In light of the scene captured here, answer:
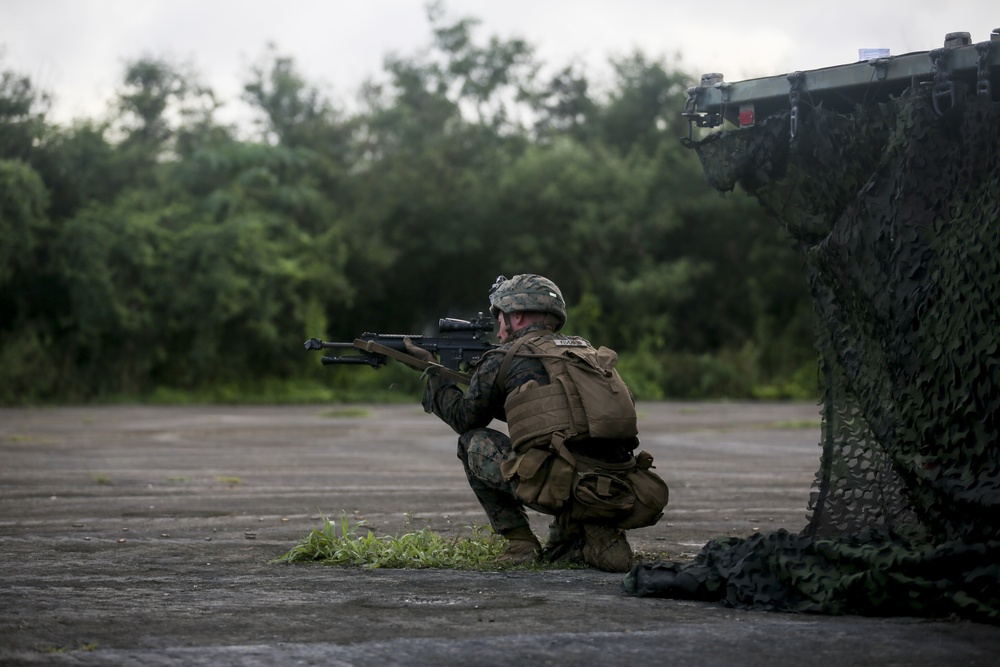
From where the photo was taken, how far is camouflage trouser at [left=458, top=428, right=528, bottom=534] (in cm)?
740

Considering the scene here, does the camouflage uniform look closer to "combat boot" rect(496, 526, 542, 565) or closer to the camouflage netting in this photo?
"combat boot" rect(496, 526, 542, 565)

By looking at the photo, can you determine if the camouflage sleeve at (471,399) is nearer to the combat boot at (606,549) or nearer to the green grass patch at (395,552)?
the green grass patch at (395,552)

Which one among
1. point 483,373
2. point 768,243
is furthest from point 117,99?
point 483,373

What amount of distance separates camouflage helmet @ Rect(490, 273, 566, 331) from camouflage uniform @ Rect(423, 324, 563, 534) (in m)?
0.11

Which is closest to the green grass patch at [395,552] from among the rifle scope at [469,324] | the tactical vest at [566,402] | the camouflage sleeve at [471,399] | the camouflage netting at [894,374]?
the camouflage sleeve at [471,399]

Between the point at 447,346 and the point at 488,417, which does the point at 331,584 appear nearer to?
the point at 488,417

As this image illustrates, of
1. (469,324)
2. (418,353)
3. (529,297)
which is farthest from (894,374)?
(418,353)

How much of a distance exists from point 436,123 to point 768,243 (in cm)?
1178

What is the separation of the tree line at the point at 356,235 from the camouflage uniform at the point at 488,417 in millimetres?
24029

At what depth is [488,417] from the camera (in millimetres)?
7512

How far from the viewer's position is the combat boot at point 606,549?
23.2 feet

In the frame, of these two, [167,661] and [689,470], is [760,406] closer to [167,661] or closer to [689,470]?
[689,470]

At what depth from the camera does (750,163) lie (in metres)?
7.43

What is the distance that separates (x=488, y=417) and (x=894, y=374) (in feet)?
7.24
